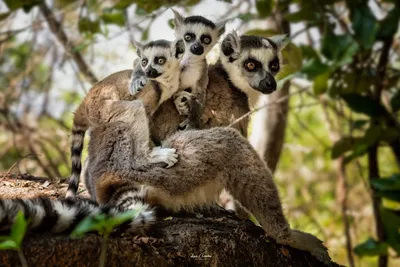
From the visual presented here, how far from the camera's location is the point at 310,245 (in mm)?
4473


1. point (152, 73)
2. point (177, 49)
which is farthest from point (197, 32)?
point (152, 73)

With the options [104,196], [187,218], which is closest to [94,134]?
[104,196]

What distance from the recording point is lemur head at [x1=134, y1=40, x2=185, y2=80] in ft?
15.3

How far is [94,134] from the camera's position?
169 inches

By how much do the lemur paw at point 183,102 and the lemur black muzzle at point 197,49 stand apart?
0.52 meters

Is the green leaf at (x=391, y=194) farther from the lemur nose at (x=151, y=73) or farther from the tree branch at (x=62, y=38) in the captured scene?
the tree branch at (x=62, y=38)

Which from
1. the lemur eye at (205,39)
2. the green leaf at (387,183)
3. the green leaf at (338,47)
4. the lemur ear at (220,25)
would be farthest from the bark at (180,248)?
the green leaf at (338,47)

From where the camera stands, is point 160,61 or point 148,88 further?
point 160,61

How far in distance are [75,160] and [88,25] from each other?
239 centimetres

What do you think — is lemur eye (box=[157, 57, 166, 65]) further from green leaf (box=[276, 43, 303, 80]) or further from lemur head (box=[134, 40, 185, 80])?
green leaf (box=[276, 43, 303, 80])

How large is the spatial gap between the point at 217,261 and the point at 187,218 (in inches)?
21.0

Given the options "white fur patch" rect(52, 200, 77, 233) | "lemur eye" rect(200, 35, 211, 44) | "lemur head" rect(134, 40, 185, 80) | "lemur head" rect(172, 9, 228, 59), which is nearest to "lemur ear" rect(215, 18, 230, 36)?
"lemur head" rect(172, 9, 228, 59)

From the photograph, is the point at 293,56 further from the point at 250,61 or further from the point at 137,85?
the point at 137,85

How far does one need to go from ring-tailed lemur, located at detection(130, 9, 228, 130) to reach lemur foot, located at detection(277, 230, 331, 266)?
1158mm
